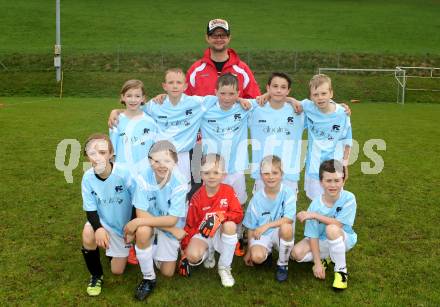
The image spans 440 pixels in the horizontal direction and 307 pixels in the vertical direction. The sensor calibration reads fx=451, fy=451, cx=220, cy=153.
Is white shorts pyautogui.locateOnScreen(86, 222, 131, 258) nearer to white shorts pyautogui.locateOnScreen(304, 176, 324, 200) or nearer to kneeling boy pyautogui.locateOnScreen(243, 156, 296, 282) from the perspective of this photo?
kneeling boy pyautogui.locateOnScreen(243, 156, 296, 282)

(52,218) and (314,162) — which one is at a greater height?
(314,162)

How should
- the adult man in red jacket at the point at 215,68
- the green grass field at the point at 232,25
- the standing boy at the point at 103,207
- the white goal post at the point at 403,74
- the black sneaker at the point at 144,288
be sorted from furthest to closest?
the green grass field at the point at 232,25
the white goal post at the point at 403,74
the adult man in red jacket at the point at 215,68
the standing boy at the point at 103,207
the black sneaker at the point at 144,288

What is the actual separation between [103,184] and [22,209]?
7.96 feet

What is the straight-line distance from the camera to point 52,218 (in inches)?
224

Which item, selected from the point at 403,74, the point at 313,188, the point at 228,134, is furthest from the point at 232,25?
the point at 313,188

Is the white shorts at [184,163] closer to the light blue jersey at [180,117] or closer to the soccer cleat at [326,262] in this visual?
the light blue jersey at [180,117]

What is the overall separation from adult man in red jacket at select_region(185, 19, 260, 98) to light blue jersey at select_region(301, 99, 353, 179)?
3.05 feet

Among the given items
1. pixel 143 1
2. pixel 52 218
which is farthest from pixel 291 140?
pixel 143 1

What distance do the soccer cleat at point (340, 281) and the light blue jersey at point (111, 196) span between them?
2001 mm

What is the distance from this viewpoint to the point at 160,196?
13.6 feet

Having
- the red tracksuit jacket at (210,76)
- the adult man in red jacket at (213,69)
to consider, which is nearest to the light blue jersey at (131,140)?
the adult man in red jacket at (213,69)

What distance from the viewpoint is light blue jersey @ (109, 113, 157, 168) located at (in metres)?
4.88

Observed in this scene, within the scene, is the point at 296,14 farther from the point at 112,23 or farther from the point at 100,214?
the point at 100,214

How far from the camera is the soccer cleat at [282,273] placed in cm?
419
